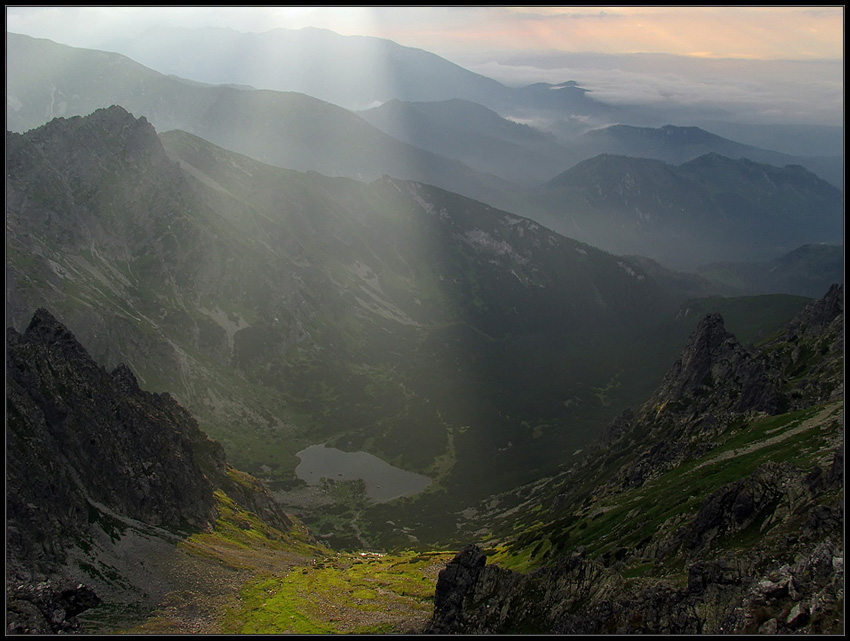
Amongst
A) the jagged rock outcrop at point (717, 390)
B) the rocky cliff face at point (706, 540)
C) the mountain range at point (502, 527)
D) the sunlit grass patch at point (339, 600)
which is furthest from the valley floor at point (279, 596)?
the jagged rock outcrop at point (717, 390)

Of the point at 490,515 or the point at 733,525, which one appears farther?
the point at 490,515

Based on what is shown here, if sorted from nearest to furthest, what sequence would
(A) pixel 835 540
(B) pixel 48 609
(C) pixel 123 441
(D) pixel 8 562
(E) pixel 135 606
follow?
(A) pixel 835 540
(B) pixel 48 609
(D) pixel 8 562
(E) pixel 135 606
(C) pixel 123 441

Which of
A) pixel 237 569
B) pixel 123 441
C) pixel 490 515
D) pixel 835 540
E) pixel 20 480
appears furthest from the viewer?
pixel 490 515

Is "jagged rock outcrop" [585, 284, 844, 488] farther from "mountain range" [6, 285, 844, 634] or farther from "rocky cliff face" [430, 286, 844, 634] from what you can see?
"mountain range" [6, 285, 844, 634]

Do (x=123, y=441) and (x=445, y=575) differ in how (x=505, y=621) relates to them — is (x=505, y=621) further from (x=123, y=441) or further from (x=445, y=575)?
(x=123, y=441)

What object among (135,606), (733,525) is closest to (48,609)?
(135,606)

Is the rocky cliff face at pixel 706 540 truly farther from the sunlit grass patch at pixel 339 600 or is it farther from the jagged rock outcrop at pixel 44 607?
the jagged rock outcrop at pixel 44 607

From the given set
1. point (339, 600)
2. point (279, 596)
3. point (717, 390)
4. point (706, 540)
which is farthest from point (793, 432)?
point (279, 596)
